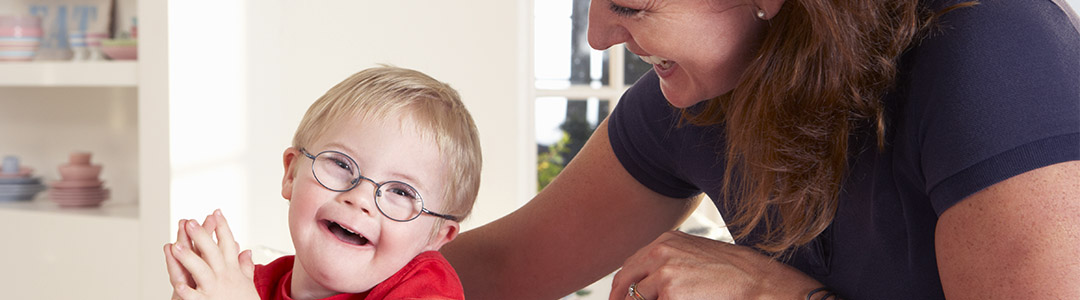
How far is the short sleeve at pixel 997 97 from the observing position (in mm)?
859

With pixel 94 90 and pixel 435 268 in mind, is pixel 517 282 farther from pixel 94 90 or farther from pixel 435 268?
pixel 94 90

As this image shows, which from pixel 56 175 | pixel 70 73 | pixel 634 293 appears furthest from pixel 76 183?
pixel 634 293

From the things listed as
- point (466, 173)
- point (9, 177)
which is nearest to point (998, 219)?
point (466, 173)

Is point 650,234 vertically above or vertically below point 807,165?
below

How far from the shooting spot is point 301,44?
323 centimetres

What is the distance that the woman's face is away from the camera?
1070 mm

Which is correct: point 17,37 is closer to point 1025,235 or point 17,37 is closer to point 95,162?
point 95,162

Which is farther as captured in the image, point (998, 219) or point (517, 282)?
point (517, 282)

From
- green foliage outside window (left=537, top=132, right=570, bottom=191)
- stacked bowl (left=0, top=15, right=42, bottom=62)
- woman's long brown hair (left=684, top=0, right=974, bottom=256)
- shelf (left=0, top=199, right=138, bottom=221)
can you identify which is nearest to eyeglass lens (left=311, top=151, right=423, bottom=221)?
woman's long brown hair (left=684, top=0, right=974, bottom=256)

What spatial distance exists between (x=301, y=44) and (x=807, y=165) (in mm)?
2467

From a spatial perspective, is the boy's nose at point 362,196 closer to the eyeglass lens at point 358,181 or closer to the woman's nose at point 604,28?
the eyeglass lens at point 358,181

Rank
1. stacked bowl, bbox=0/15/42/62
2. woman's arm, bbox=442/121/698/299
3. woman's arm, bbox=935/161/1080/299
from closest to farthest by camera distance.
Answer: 1. woman's arm, bbox=935/161/1080/299
2. woman's arm, bbox=442/121/698/299
3. stacked bowl, bbox=0/15/42/62

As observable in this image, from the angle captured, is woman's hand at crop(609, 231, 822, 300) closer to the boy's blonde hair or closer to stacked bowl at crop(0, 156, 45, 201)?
Result: the boy's blonde hair

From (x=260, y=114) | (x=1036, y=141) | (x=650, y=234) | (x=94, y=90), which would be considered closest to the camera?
(x=1036, y=141)
